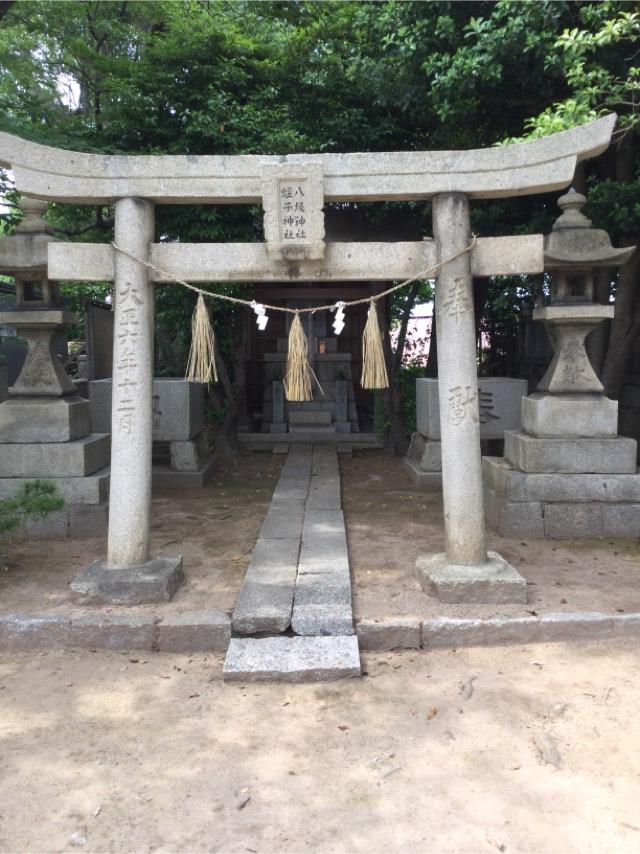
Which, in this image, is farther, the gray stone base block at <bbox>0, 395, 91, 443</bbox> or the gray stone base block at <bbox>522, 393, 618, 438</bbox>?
the gray stone base block at <bbox>0, 395, 91, 443</bbox>

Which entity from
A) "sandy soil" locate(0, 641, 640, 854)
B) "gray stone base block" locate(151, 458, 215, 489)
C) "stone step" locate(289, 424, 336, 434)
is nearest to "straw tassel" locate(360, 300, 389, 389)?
"sandy soil" locate(0, 641, 640, 854)

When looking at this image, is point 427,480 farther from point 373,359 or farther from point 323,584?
point 323,584

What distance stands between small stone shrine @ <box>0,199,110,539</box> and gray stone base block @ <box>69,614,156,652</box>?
2.41m

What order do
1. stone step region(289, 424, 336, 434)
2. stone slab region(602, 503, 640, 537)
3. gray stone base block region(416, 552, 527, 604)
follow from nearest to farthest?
gray stone base block region(416, 552, 527, 604) → stone slab region(602, 503, 640, 537) → stone step region(289, 424, 336, 434)

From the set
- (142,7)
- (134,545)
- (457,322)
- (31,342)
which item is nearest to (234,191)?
(457,322)

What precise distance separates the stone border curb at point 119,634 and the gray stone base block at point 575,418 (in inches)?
155

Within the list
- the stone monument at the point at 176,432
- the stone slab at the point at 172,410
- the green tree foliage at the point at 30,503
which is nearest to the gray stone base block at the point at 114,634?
the green tree foliage at the point at 30,503

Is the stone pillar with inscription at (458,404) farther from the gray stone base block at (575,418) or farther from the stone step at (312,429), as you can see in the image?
the stone step at (312,429)

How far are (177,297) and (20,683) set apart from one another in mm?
7422

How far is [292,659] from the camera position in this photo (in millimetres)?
4062

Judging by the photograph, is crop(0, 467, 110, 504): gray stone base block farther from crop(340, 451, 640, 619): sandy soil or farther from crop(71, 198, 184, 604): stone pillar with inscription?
crop(340, 451, 640, 619): sandy soil

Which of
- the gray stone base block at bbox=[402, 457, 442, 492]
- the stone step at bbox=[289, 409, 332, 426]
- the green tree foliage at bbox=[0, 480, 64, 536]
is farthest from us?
the stone step at bbox=[289, 409, 332, 426]

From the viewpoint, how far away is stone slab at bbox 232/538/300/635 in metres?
4.39

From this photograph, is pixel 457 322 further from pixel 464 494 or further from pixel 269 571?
pixel 269 571
